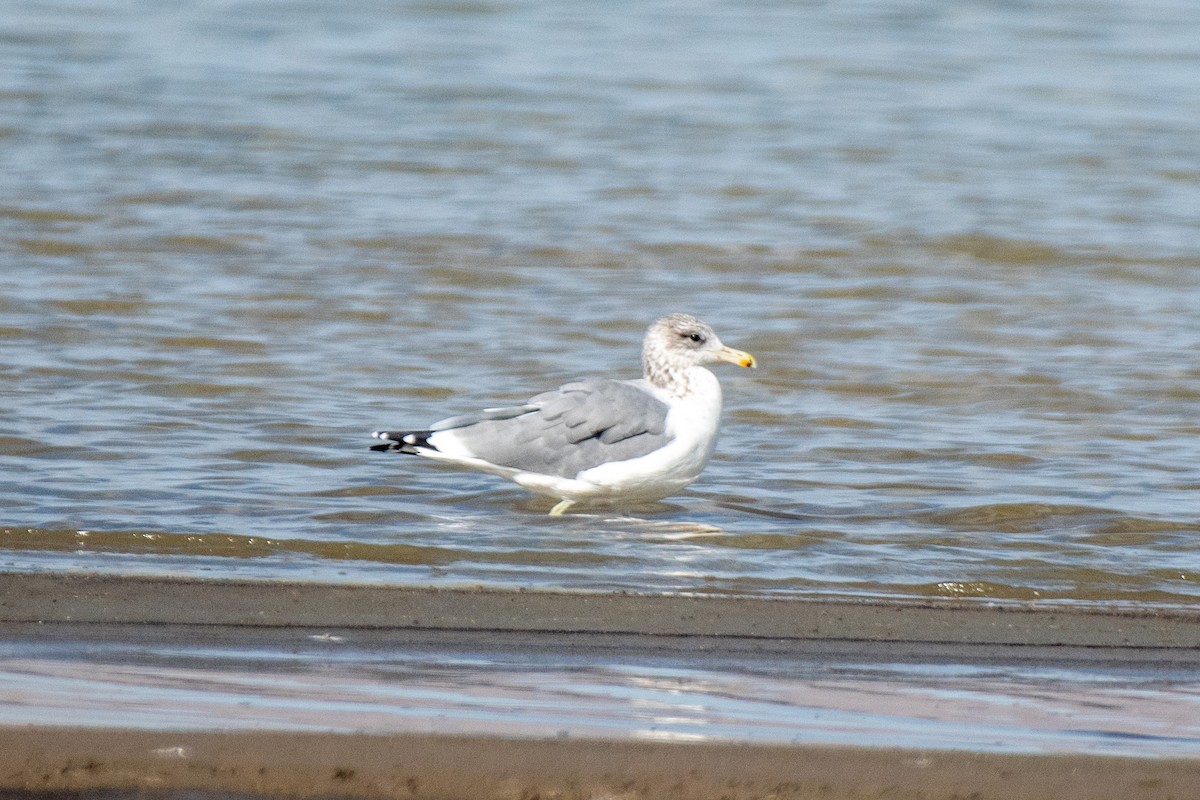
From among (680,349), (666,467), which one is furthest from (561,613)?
(680,349)

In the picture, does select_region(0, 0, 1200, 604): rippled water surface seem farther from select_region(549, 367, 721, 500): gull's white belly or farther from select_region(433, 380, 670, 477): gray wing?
select_region(433, 380, 670, 477): gray wing

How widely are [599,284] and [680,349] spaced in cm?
340

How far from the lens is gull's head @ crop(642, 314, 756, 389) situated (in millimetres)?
6977

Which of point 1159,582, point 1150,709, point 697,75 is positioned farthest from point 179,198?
point 1150,709

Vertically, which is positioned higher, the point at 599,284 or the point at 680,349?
the point at 680,349

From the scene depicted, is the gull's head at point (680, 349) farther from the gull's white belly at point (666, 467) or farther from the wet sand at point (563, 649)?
the wet sand at point (563, 649)

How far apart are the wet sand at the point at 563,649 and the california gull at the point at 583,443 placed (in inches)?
55.1

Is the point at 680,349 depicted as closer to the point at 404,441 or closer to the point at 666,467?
the point at 666,467

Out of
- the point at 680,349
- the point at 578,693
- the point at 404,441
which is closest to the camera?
the point at 578,693

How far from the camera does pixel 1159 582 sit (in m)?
5.58

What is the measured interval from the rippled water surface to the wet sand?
428mm

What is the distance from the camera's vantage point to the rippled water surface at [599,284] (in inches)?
237

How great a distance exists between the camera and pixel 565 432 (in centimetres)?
650

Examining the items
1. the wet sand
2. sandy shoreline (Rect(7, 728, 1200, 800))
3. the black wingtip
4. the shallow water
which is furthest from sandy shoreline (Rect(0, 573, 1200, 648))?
the black wingtip
